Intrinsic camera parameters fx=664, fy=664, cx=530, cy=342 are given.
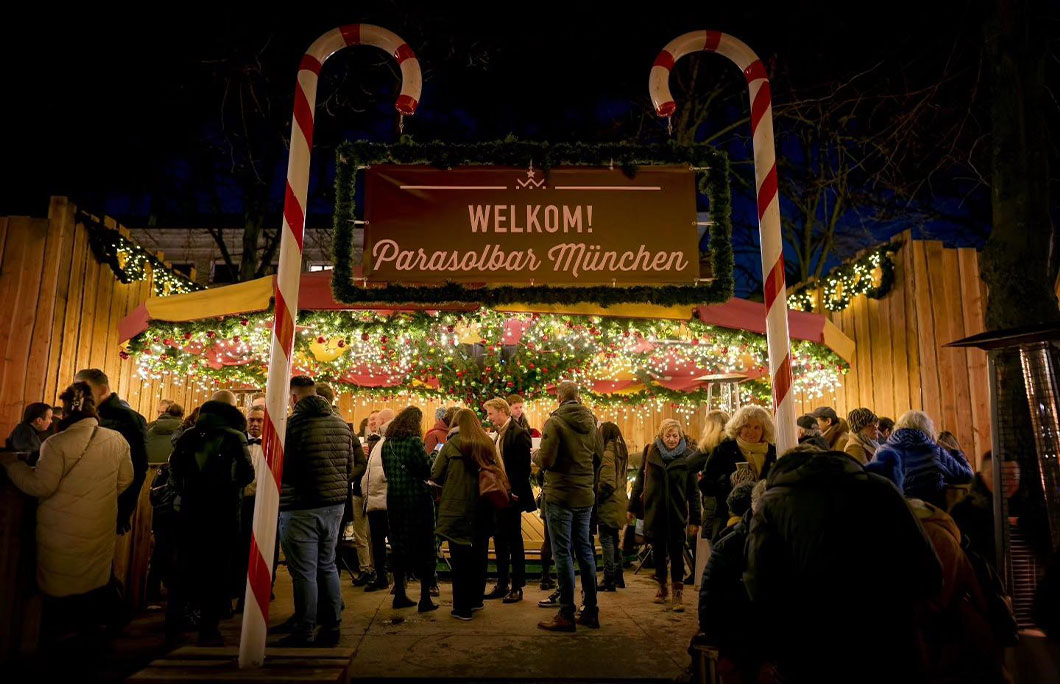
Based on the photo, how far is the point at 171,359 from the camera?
981cm

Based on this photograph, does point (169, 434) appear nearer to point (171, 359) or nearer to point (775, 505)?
point (171, 359)

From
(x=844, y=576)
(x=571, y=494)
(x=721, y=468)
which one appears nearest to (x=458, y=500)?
(x=571, y=494)

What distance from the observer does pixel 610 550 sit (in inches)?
279

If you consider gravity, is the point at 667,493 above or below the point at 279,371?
below

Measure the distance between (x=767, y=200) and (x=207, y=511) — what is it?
4387 mm

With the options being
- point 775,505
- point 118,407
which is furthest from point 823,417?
point 118,407

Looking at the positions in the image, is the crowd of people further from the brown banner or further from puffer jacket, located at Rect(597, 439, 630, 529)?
the brown banner

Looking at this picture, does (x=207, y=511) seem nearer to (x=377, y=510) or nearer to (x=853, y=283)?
(x=377, y=510)

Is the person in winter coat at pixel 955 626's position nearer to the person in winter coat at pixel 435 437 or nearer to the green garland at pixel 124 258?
the person in winter coat at pixel 435 437

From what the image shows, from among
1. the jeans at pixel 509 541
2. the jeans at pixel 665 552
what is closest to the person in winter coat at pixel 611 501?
the jeans at pixel 665 552

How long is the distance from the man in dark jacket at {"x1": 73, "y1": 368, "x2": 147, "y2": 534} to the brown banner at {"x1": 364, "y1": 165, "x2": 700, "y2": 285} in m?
2.78

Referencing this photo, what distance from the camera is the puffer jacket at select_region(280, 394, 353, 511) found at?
15.7 ft

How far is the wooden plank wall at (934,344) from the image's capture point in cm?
854

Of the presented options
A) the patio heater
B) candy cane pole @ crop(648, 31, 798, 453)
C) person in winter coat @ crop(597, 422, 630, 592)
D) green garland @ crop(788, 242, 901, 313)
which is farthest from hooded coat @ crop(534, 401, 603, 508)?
green garland @ crop(788, 242, 901, 313)
